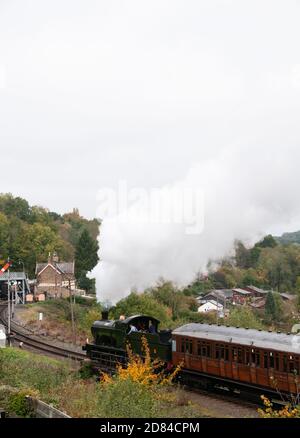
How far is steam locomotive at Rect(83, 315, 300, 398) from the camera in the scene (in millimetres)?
19609

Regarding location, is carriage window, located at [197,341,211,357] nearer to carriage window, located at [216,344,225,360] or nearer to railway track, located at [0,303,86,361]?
carriage window, located at [216,344,225,360]

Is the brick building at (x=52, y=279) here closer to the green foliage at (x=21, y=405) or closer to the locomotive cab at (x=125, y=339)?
the locomotive cab at (x=125, y=339)

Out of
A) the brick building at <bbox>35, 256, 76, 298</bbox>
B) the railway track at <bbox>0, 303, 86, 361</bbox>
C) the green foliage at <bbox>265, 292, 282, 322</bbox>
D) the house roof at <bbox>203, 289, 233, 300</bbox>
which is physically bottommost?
the green foliage at <bbox>265, 292, 282, 322</bbox>

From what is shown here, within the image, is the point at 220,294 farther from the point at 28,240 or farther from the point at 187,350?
the point at 187,350

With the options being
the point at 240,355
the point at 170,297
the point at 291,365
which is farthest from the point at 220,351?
the point at 170,297

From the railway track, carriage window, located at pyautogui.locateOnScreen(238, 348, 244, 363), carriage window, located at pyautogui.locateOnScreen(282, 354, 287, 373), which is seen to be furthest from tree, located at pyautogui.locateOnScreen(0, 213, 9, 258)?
carriage window, located at pyautogui.locateOnScreen(282, 354, 287, 373)

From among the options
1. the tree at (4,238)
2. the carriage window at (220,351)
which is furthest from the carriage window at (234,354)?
the tree at (4,238)

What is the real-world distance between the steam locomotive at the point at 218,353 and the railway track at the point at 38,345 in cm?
595

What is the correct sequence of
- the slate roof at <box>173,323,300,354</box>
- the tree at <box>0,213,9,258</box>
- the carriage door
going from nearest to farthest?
the slate roof at <box>173,323,300,354</box>
the carriage door
the tree at <box>0,213,9,258</box>

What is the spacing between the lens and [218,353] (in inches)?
895
